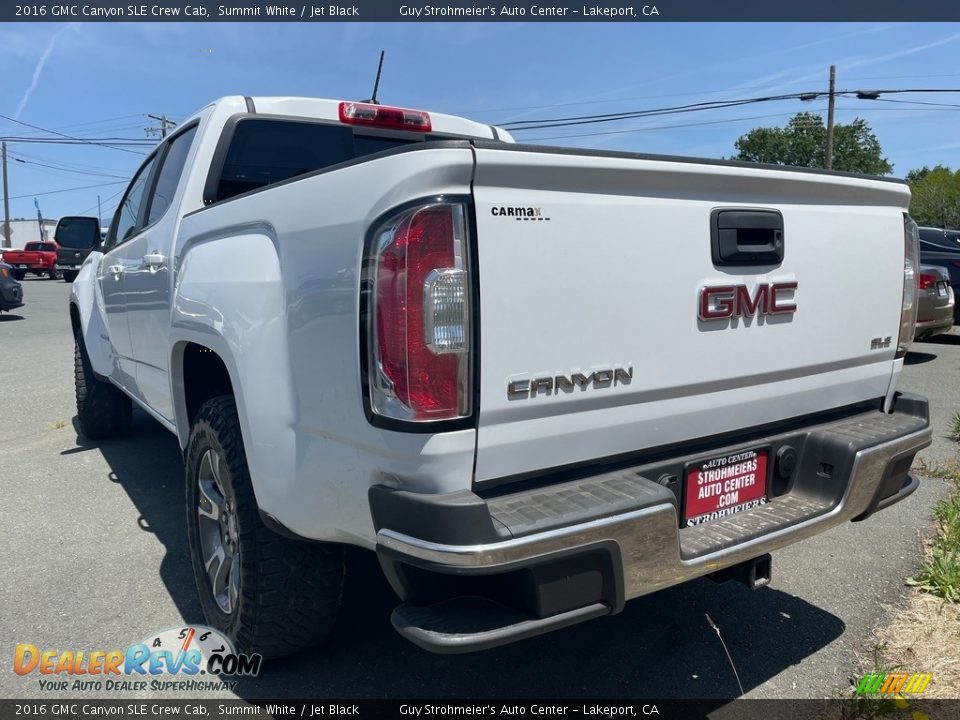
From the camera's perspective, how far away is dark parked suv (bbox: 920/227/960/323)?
1166 centimetres

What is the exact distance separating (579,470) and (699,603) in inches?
60.7

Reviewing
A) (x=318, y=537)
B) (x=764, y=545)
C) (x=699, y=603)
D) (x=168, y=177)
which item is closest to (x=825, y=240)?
(x=764, y=545)

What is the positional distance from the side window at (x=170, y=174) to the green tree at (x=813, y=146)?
64.5 metres

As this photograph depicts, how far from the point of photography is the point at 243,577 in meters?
2.51

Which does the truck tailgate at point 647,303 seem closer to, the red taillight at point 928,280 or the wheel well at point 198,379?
the wheel well at point 198,379

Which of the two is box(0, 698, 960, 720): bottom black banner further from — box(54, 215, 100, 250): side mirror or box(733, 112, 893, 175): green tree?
box(733, 112, 893, 175): green tree

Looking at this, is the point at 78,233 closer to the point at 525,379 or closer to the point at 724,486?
the point at 525,379

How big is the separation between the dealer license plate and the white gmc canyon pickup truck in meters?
0.01

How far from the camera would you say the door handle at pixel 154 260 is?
3469 mm

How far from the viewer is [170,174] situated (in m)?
3.97

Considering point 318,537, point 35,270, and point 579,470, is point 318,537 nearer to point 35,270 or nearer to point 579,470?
point 579,470

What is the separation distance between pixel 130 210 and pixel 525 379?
3878mm

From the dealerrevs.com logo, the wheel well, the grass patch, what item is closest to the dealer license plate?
the grass patch

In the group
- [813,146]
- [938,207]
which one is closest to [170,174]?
[938,207]
